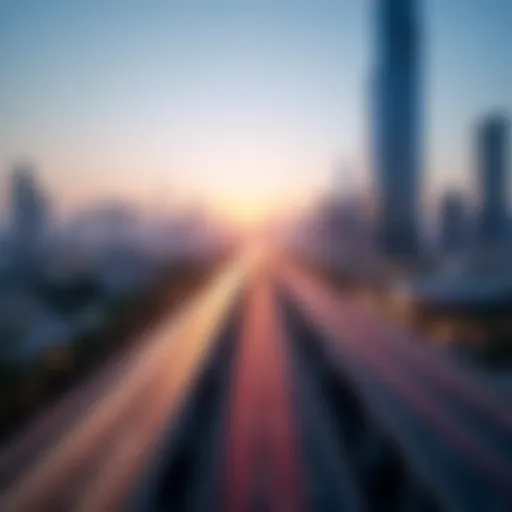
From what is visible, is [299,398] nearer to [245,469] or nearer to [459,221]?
[245,469]

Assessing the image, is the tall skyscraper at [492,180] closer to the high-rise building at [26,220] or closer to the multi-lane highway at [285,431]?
the multi-lane highway at [285,431]

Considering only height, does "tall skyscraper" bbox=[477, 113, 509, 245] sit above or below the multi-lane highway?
above

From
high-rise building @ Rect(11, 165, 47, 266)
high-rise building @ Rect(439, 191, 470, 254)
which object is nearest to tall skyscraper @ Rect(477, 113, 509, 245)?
high-rise building @ Rect(439, 191, 470, 254)

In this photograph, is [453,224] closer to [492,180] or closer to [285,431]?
[492,180]

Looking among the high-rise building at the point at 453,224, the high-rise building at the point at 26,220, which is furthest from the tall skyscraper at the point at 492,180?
the high-rise building at the point at 26,220

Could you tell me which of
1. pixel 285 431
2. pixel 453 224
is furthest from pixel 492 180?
pixel 285 431

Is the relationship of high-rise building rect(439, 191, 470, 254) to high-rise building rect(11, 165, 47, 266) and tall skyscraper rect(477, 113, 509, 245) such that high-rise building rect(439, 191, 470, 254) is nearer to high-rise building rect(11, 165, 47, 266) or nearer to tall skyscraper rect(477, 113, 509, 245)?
tall skyscraper rect(477, 113, 509, 245)
